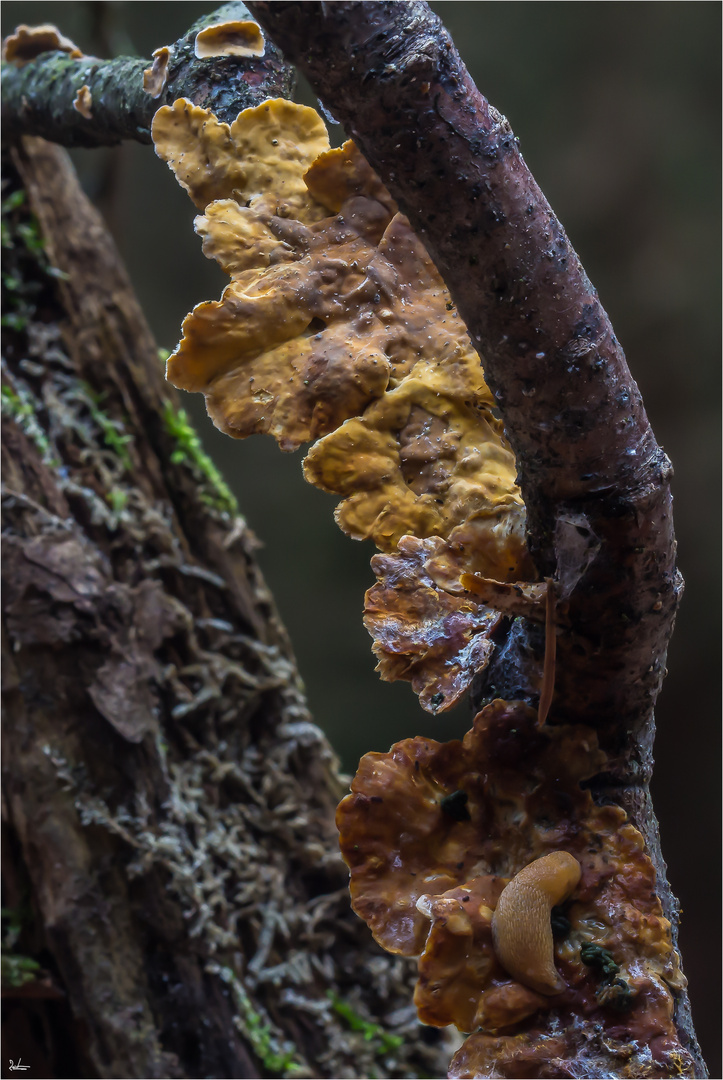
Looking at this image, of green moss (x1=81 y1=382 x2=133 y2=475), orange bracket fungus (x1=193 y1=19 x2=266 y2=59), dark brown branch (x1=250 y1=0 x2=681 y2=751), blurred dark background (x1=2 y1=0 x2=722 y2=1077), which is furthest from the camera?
blurred dark background (x1=2 y1=0 x2=722 y2=1077)

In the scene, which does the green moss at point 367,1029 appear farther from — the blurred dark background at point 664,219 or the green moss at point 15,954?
the blurred dark background at point 664,219

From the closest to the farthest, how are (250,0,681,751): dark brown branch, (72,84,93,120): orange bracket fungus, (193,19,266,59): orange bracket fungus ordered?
(250,0,681,751): dark brown branch, (193,19,266,59): orange bracket fungus, (72,84,93,120): orange bracket fungus

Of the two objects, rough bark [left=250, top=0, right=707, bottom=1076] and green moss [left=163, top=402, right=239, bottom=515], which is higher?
green moss [left=163, top=402, right=239, bottom=515]

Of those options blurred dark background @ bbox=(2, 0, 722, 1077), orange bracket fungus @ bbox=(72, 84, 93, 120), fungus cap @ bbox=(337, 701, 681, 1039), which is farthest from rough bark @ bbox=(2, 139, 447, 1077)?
blurred dark background @ bbox=(2, 0, 722, 1077)

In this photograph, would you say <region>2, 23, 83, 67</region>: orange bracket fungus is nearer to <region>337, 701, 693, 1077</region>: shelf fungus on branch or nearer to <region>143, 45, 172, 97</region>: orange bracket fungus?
<region>143, 45, 172, 97</region>: orange bracket fungus

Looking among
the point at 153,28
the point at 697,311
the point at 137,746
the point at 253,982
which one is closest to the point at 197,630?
the point at 137,746

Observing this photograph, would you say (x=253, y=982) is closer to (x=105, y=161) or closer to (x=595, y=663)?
(x=595, y=663)
